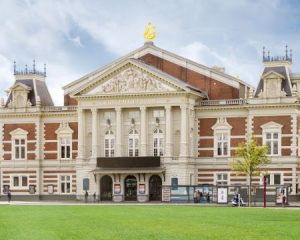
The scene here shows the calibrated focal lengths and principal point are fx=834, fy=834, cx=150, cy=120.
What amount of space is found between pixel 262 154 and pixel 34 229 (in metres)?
46.7

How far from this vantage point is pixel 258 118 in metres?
96.1

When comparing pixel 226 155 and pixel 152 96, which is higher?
pixel 152 96

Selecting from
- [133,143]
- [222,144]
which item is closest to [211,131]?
[222,144]

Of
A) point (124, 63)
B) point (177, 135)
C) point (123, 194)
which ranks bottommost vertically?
point (123, 194)

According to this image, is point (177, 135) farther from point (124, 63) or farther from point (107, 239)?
point (107, 239)

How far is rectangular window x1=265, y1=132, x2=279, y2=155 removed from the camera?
9506 cm

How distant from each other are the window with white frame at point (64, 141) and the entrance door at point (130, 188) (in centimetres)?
970

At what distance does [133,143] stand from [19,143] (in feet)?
54.3

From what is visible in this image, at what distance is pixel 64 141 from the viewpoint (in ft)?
348

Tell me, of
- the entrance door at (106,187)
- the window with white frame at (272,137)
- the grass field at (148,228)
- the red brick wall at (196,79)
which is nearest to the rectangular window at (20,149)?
the entrance door at (106,187)

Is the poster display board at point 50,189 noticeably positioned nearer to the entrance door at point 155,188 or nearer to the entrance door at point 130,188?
the entrance door at point 130,188

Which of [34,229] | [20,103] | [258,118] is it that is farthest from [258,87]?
[34,229]

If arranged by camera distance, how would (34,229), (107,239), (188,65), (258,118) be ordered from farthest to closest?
(188,65), (258,118), (34,229), (107,239)

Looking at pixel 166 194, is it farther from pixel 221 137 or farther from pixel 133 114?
pixel 133 114
